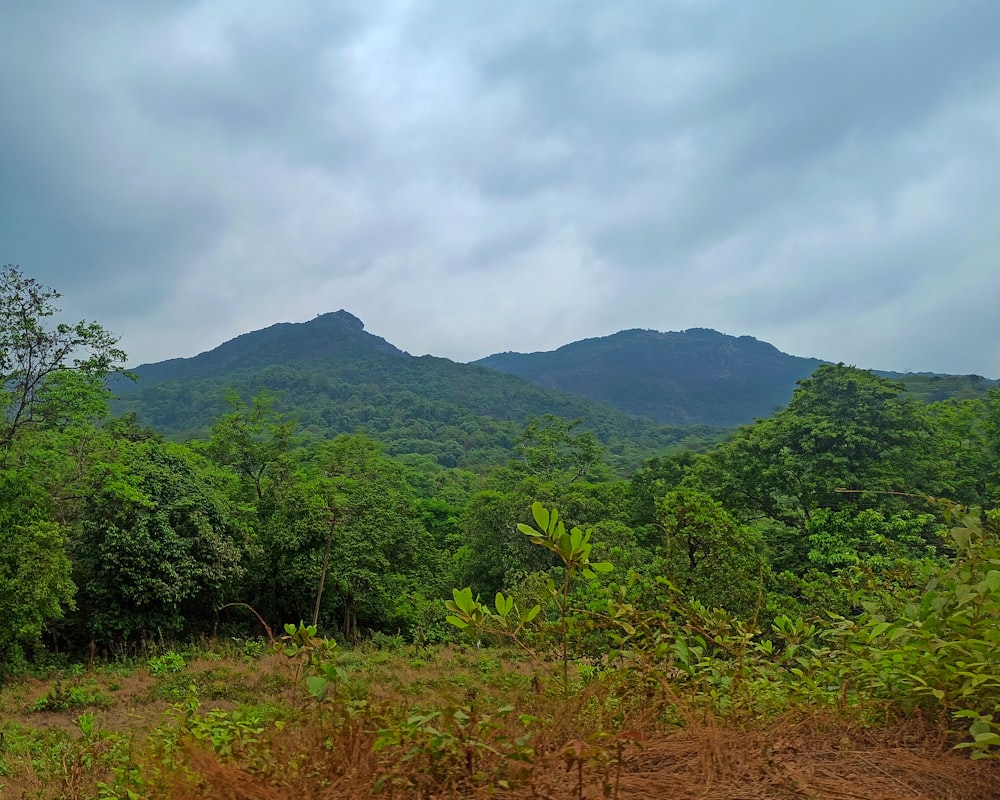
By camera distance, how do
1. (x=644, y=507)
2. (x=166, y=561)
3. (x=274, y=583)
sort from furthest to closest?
(x=644, y=507) → (x=274, y=583) → (x=166, y=561)

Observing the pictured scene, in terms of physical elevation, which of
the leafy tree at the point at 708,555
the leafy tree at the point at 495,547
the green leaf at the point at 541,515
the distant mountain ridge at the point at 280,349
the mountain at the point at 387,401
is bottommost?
the leafy tree at the point at 495,547

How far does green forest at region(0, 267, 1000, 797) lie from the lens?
5.53ft

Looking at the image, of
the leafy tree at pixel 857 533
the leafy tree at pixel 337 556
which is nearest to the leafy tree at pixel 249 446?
the leafy tree at pixel 337 556

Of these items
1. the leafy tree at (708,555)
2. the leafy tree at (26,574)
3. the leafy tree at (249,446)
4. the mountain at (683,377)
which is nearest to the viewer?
the leafy tree at (708,555)

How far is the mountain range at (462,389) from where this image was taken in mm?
73875

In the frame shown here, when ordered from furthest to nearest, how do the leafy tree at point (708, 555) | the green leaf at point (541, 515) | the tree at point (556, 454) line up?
the tree at point (556, 454)
the leafy tree at point (708, 555)
the green leaf at point (541, 515)

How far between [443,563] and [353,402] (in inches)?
2878

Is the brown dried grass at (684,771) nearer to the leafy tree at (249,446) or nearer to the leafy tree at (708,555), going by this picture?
the leafy tree at (708,555)

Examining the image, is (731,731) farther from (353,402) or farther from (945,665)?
(353,402)

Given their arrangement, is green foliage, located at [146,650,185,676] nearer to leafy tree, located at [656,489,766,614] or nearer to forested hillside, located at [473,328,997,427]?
leafy tree, located at [656,489,766,614]

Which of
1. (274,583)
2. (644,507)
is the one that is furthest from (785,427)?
(274,583)

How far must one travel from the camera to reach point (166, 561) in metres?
13.1

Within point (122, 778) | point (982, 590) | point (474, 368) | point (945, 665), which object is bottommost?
point (122, 778)

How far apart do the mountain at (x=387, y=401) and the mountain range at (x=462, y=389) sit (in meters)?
0.29
